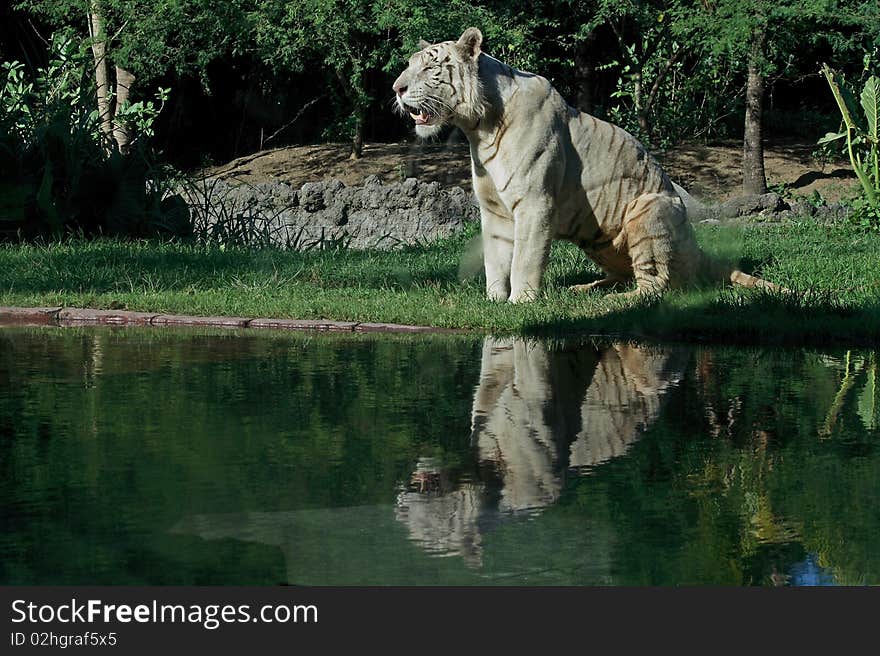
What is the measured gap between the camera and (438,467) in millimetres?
5496

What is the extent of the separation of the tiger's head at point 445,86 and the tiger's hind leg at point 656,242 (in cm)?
164

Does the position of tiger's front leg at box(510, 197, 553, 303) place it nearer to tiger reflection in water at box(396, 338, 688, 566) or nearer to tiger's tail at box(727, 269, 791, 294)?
tiger reflection in water at box(396, 338, 688, 566)

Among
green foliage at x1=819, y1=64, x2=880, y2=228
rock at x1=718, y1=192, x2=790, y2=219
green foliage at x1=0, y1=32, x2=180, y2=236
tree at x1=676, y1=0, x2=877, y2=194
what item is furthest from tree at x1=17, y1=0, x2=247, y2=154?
green foliage at x1=819, y1=64, x2=880, y2=228

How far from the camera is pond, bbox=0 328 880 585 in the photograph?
4.22m

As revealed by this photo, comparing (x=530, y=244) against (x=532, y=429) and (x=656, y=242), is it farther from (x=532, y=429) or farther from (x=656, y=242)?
(x=532, y=429)

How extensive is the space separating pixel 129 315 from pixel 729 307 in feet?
14.6

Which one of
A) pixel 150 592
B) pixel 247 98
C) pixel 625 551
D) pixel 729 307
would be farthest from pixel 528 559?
pixel 247 98

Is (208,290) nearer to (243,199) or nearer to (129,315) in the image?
(129,315)

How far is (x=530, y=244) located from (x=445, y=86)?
1.38 meters

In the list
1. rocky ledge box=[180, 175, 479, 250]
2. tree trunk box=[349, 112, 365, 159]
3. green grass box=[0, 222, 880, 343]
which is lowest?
green grass box=[0, 222, 880, 343]

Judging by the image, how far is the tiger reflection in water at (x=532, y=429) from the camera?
4.78 m

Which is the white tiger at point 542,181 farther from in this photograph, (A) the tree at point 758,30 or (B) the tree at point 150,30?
(B) the tree at point 150,30

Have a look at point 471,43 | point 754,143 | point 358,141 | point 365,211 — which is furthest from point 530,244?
point 358,141

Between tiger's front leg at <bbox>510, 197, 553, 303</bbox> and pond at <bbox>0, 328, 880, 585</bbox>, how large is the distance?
1.97 meters
